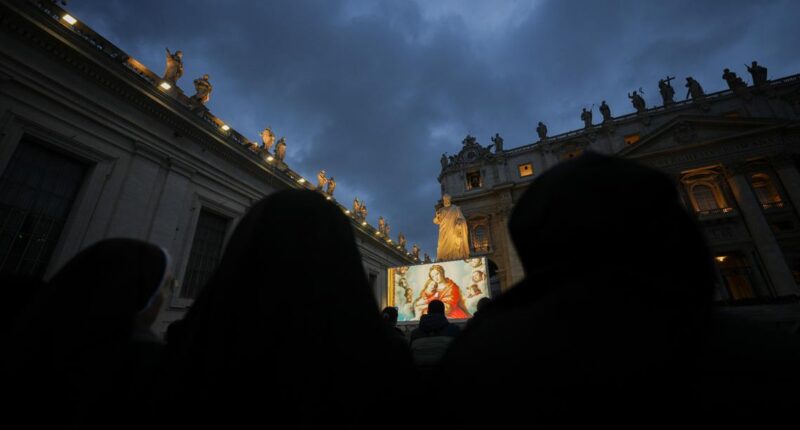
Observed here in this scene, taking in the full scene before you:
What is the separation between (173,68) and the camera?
34.2 feet

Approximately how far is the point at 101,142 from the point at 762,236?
1243 inches

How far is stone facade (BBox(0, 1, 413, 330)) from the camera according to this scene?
6887 mm

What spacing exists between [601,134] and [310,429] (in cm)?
3065

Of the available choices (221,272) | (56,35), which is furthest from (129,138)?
(221,272)

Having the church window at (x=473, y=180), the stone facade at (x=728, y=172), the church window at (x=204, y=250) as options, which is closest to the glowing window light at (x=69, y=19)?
the church window at (x=204, y=250)

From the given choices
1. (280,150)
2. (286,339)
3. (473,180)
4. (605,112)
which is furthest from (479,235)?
(286,339)

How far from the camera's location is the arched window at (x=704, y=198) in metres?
20.7

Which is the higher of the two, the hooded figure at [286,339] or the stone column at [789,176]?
the stone column at [789,176]

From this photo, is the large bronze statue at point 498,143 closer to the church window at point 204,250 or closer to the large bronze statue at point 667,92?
the large bronze statue at point 667,92

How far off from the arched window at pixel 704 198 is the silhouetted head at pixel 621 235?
91.2 ft

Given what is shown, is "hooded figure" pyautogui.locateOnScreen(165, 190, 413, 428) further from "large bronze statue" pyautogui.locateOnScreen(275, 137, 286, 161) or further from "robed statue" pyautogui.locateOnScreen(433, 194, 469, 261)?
"large bronze statue" pyautogui.locateOnScreen(275, 137, 286, 161)

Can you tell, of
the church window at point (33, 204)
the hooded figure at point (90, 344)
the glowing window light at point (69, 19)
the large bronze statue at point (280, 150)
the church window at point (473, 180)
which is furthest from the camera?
the church window at point (473, 180)

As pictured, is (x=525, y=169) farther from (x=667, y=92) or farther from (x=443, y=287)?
(x=443, y=287)

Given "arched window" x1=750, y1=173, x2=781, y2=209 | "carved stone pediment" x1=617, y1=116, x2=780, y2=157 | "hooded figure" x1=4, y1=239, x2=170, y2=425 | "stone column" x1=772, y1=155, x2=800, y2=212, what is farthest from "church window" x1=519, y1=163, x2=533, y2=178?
"hooded figure" x1=4, y1=239, x2=170, y2=425
